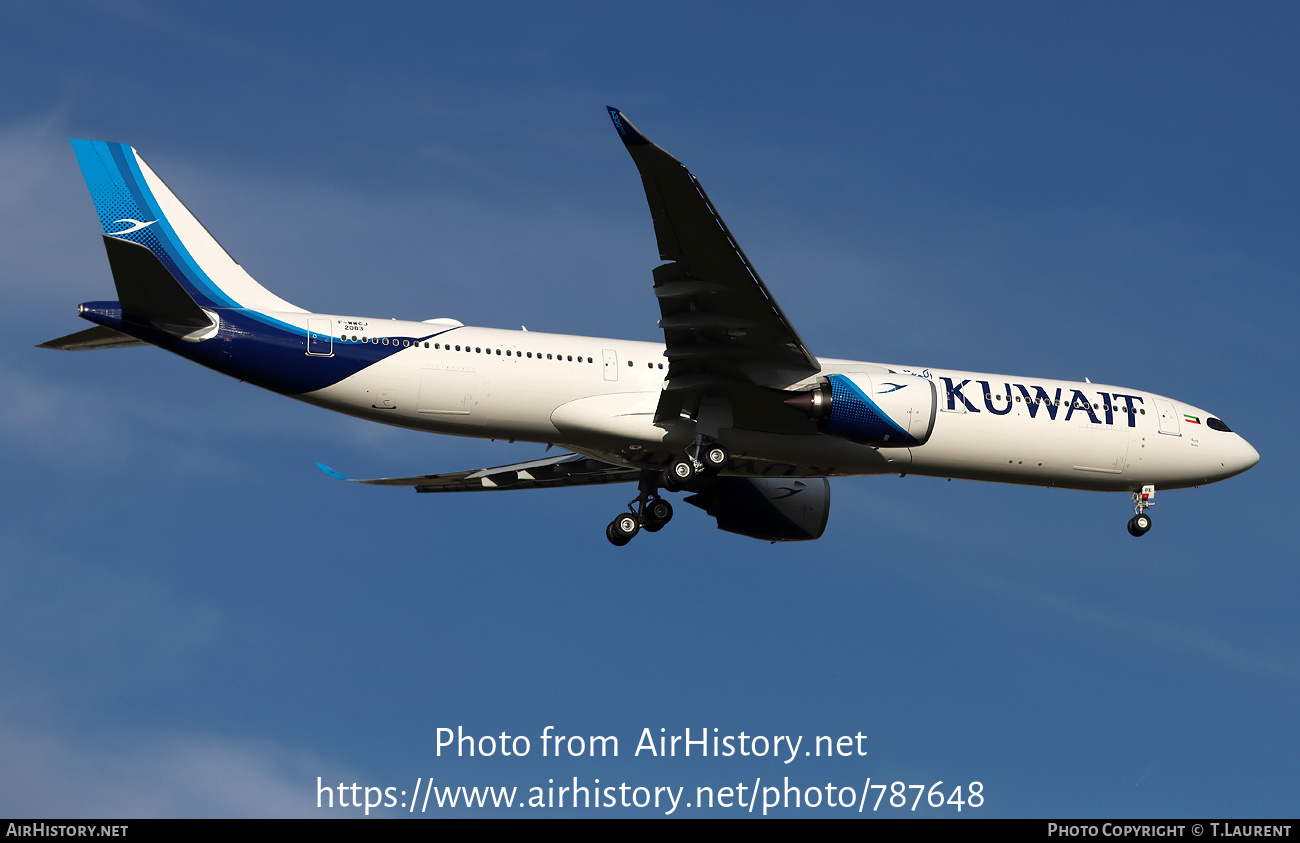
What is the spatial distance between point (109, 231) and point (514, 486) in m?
11.1

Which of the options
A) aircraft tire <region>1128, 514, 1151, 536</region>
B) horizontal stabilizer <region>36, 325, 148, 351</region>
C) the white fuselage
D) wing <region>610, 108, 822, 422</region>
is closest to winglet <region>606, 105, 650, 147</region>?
wing <region>610, 108, 822, 422</region>

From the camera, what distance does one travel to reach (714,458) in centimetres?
2561

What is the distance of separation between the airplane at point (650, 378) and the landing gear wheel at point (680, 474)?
0.13ft

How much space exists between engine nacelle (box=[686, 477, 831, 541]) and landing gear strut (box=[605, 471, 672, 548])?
1.71 meters

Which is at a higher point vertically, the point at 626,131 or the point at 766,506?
the point at 626,131

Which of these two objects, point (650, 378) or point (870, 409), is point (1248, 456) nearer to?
point (870, 409)

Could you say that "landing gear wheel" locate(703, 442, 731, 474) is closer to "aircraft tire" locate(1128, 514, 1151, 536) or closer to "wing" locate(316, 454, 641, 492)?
"wing" locate(316, 454, 641, 492)

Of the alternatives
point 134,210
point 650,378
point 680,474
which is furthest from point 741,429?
point 134,210

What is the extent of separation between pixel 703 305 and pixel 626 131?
480 centimetres

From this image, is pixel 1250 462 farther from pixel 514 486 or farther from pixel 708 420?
pixel 514 486

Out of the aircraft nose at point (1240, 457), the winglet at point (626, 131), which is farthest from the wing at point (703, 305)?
the aircraft nose at point (1240, 457)

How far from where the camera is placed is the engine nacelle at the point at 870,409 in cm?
2475

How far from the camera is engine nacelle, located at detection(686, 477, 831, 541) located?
30422 mm
